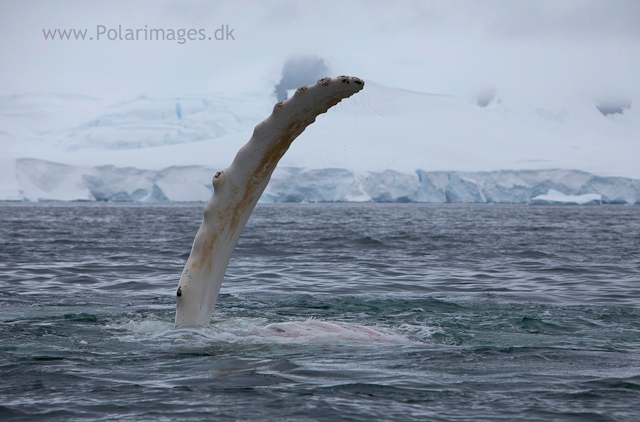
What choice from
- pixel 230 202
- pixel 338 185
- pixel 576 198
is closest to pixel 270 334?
pixel 230 202

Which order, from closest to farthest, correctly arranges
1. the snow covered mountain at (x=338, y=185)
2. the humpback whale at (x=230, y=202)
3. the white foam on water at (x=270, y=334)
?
the humpback whale at (x=230, y=202) → the white foam on water at (x=270, y=334) → the snow covered mountain at (x=338, y=185)

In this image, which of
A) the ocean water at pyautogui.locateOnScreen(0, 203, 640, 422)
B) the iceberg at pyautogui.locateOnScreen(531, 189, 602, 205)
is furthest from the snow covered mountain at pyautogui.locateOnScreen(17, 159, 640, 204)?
the ocean water at pyautogui.locateOnScreen(0, 203, 640, 422)

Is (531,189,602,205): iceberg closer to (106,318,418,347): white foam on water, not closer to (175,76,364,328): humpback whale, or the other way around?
(106,318,418,347): white foam on water

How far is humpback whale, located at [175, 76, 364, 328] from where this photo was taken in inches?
208

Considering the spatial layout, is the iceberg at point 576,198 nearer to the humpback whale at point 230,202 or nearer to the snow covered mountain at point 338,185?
the snow covered mountain at point 338,185

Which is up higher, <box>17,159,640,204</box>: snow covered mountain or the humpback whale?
<box>17,159,640,204</box>: snow covered mountain

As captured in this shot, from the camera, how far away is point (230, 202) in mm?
5496

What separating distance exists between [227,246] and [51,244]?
53.6ft

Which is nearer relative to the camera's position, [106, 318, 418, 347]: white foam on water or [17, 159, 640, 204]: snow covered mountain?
[106, 318, 418, 347]: white foam on water

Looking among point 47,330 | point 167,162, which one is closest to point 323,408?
point 47,330

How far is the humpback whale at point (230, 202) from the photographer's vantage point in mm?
5293

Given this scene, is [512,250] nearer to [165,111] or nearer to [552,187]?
[552,187]

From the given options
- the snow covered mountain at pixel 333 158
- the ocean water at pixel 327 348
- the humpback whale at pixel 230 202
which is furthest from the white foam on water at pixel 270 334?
the snow covered mountain at pixel 333 158

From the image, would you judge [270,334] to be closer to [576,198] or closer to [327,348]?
[327,348]
